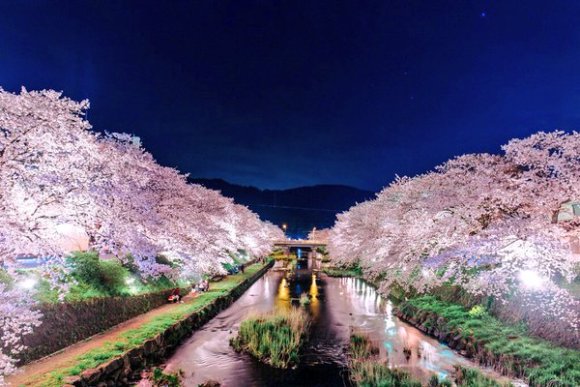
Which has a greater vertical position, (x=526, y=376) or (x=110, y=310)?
(x=110, y=310)

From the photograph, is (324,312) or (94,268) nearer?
→ (94,268)

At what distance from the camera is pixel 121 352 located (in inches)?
563

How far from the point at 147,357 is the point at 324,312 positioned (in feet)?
53.3

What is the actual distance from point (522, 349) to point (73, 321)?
17362 millimetres

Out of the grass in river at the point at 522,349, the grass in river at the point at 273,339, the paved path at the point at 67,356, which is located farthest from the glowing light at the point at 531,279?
the paved path at the point at 67,356

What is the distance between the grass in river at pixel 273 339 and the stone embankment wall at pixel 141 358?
289 cm

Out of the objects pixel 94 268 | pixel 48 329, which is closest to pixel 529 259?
pixel 48 329

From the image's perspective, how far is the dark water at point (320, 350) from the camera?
15253 mm

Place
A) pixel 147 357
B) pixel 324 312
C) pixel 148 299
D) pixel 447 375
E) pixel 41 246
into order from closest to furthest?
pixel 41 246 → pixel 447 375 → pixel 147 357 → pixel 148 299 → pixel 324 312

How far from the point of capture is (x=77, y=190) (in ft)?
37.2

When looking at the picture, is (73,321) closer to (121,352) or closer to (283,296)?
(121,352)

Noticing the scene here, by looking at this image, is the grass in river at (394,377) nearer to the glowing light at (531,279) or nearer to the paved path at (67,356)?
the glowing light at (531,279)

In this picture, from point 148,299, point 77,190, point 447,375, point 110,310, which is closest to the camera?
point 77,190

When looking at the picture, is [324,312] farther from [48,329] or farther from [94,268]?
[48,329]
